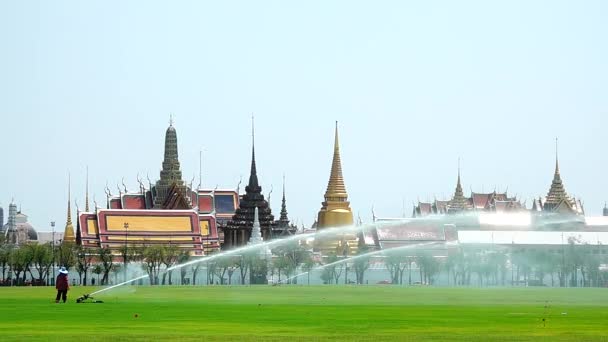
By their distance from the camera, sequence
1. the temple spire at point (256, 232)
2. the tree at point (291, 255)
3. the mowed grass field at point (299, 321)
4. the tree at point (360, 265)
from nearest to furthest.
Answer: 1. the mowed grass field at point (299, 321)
2. the tree at point (291, 255)
3. the tree at point (360, 265)
4. the temple spire at point (256, 232)

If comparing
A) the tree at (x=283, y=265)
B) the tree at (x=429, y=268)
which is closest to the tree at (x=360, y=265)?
the tree at (x=429, y=268)

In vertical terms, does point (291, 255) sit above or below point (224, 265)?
Result: above

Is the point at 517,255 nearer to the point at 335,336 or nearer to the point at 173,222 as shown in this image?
the point at 173,222

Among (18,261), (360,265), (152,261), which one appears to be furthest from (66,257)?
(360,265)

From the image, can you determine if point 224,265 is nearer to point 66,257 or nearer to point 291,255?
point 291,255

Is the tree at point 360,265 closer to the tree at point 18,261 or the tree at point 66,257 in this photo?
the tree at point 66,257

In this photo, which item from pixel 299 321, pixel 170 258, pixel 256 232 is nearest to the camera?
pixel 299 321

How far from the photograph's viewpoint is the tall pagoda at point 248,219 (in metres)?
191

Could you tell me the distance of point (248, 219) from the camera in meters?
193

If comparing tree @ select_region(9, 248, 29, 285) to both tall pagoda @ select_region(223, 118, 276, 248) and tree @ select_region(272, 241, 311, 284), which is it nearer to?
tree @ select_region(272, 241, 311, 284)

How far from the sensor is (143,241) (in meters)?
165

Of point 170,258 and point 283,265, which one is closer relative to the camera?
point 170,258

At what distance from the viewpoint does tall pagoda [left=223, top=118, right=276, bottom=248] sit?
190750 millimetres

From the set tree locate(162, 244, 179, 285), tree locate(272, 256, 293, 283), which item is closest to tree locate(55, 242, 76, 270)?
tree locate(162, 244, 179, 285)
